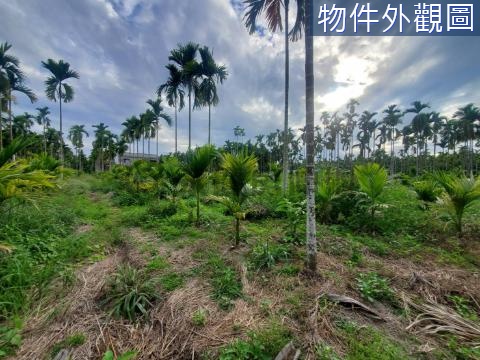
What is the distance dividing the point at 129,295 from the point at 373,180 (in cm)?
577

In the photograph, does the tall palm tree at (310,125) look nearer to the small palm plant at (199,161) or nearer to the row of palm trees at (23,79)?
the small palm plant at (199,161)

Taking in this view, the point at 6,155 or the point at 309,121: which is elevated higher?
the point at 309,121

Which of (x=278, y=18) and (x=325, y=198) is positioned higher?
(x=278, y=18)

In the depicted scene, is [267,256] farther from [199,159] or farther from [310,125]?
[199,159]

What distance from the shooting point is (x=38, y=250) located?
4.05 m

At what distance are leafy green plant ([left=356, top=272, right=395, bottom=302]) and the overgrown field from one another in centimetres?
1

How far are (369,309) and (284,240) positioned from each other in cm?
214

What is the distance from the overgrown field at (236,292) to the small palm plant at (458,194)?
0.16 metres

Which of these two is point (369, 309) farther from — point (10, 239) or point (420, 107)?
point (420, 107)

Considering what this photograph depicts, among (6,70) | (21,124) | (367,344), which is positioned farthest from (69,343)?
(21,124)

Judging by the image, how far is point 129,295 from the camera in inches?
107

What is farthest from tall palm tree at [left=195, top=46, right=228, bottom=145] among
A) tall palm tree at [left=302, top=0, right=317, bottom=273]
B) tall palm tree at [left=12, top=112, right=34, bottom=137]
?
tall palm tree at [left=12, top=112, right=34, bottom=137]

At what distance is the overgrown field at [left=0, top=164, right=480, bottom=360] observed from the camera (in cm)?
218

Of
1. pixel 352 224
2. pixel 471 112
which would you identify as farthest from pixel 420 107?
pixel 352 224
